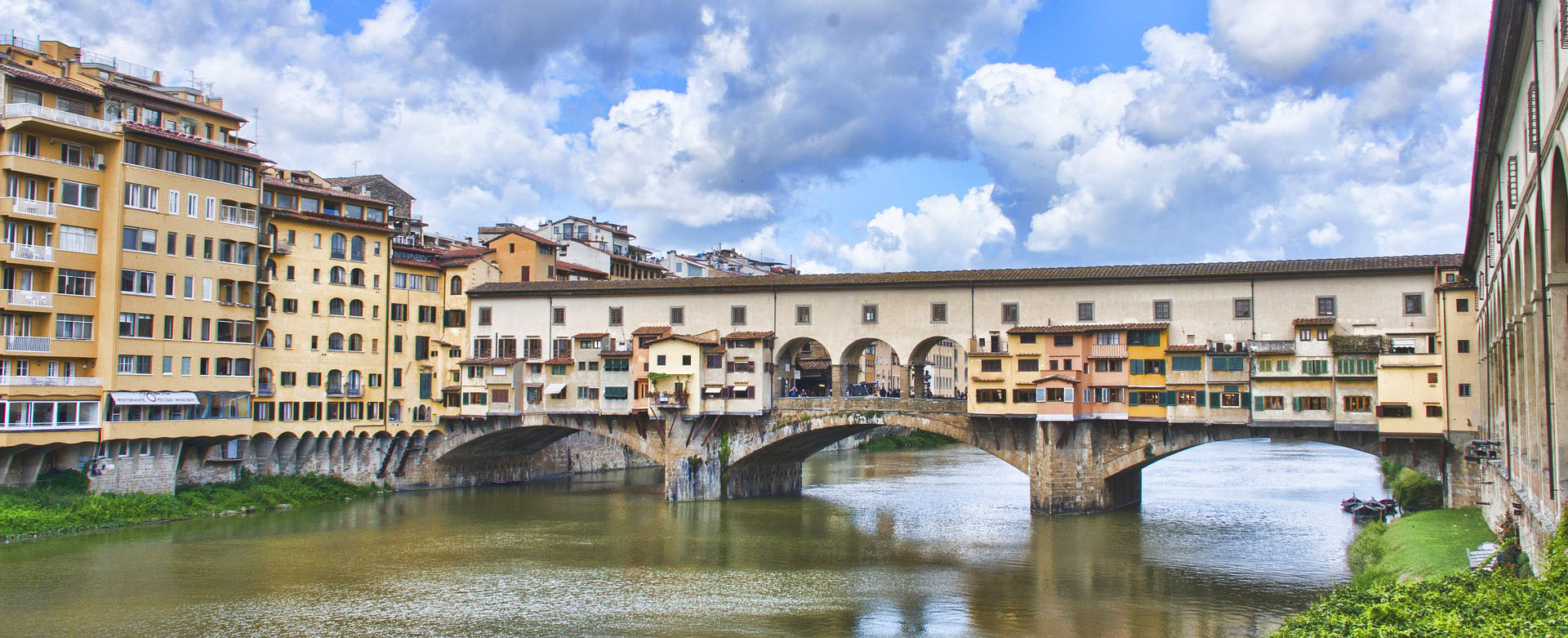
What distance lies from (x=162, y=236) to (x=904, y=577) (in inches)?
1205

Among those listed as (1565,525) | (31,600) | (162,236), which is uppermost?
(162,236)

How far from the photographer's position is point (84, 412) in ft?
139

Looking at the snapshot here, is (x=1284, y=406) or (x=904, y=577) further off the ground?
(x=1284, y=406)

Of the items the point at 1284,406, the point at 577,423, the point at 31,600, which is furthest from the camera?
the point at 577,423

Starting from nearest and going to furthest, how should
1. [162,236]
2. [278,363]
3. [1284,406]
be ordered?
[1284,406], [162,236], [278,363]

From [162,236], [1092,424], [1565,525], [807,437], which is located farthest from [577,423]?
[1565,525]

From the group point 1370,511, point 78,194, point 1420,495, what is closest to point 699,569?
point 1370,511

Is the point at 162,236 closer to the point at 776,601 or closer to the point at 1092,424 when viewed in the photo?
the point at 776,601

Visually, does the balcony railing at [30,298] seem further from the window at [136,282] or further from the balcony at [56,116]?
the balcony at [56,116]

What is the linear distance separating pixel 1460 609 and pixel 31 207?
143 feet

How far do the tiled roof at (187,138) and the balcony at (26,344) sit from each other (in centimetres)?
811

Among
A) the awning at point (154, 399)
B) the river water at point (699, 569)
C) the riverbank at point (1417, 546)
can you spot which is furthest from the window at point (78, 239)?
the riverbank at point (1417, 546)

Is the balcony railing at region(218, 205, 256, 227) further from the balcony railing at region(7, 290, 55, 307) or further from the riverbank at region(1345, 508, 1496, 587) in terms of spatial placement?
the riverbank at region(1345, 508, 1496, 587)

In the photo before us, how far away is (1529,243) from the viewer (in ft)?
64.0
